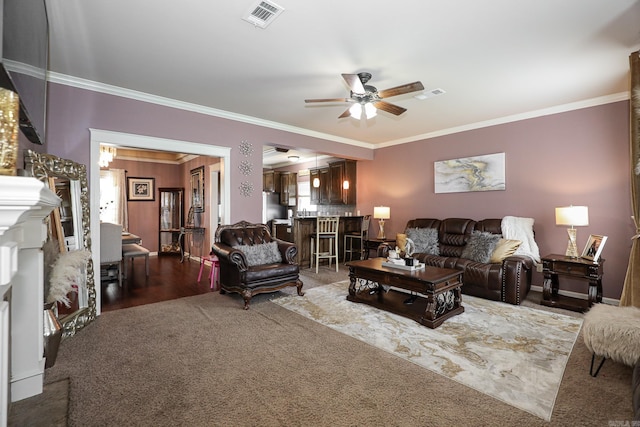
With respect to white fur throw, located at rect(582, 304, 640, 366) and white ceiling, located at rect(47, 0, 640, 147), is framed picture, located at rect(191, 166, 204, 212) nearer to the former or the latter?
white ceiling, located at rect(47, 0, 640, 147)

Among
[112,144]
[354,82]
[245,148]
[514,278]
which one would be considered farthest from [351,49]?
[514,278]

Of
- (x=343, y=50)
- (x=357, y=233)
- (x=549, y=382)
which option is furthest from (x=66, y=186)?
(x=357, y=233)

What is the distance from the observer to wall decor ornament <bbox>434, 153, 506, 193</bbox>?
16.8 feet

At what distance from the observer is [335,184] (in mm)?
7812

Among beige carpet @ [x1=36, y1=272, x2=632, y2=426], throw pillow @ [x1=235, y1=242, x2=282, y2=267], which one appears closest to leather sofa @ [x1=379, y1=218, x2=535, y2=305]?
beige carpet @ [x1=36, y1=272, x2=632, y2=426]

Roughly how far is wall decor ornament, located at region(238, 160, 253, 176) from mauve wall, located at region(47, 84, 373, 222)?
0.17 ft

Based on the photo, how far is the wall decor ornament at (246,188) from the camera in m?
4.93

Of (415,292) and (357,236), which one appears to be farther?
(357,236)

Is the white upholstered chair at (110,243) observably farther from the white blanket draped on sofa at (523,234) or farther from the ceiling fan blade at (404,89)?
the white blanket draped on sofa at (523,234)

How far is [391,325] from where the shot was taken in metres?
3.24

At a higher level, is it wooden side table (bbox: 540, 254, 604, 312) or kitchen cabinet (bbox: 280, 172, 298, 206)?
kitchen cabinet (bbox: 280, 172, 298, 206)

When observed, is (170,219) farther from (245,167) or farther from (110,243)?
(245,167)

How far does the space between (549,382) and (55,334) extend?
370 centimetres

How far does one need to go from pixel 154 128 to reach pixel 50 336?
8.92 ft
